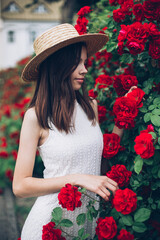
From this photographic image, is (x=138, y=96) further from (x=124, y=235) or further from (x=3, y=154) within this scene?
(x=3, y=154)

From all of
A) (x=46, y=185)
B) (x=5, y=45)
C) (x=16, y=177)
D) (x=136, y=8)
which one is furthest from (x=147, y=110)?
(x=5, y=45)

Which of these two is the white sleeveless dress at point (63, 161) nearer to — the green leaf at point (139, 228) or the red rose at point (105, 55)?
the green leaf at point (139, 228)

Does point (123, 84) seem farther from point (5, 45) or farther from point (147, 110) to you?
point (5, 45)

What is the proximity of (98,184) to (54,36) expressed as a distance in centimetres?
92

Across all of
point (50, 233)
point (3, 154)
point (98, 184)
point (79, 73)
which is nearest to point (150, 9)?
point (79, 73)

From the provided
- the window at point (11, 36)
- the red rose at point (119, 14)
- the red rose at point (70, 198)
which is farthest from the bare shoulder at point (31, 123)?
the window at point (11, 36)

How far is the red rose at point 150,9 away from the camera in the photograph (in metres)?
1.40

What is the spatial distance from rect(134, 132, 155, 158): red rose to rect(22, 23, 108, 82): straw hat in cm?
73

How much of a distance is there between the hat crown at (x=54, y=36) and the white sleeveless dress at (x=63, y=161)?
1.69ft

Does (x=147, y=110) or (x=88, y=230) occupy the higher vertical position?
(x=147, y=110)

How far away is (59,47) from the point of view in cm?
155

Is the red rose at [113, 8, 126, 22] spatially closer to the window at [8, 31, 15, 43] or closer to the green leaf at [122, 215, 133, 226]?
the green leaf at [122, 215, 133, 226]

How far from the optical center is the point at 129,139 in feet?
5.28

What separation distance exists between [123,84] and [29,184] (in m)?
0.79
